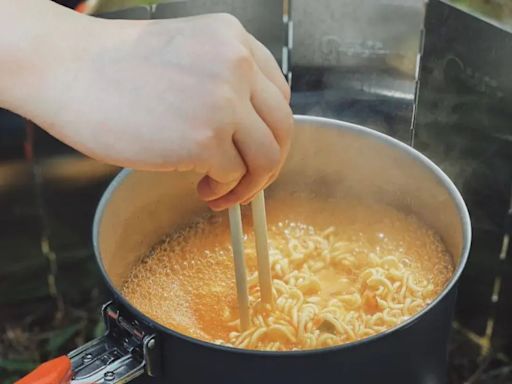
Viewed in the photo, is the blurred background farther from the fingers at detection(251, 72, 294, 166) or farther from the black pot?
the fingers at detection(251, 72, 294, 166)

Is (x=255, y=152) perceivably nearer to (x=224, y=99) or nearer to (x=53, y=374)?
(x=224, y=99)

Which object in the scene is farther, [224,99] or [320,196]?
[320,196]

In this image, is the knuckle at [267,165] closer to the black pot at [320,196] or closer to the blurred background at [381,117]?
the black pot at [320,196]

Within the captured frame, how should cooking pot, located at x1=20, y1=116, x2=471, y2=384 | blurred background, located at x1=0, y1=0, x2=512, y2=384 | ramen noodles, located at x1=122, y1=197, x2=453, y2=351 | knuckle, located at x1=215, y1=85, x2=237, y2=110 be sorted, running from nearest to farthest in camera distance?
knuckle, located at x1=215, y1=85, x2=237, y2=110 → cooking pot, located at x1=20, y1=116, x2=471, y2=384 → ramen noodles, located at x1=122, y1=197, x2=453, y2=351 → blurred background, located at x1=0, y1=0, x2=512, y2=384

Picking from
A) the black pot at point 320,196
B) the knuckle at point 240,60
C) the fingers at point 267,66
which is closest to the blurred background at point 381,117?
the black pot at point 320,196

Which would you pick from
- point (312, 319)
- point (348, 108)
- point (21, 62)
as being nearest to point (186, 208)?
point (312, 319)

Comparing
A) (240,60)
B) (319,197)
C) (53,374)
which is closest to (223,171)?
(240,60)

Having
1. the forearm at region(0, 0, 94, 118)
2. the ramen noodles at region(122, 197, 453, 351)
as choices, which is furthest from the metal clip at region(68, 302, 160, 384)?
the forearm at region(0, 0, 94, 118)

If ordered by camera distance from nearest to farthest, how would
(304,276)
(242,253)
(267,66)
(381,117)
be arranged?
(267,66)
(242,253)
(304,276)
(381,117)

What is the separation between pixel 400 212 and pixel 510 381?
99 cm

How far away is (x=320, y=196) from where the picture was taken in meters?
1.81

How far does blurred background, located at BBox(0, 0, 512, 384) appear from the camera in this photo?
1969mm

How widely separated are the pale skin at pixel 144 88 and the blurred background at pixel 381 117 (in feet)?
2.91

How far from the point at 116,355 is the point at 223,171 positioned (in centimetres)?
36
